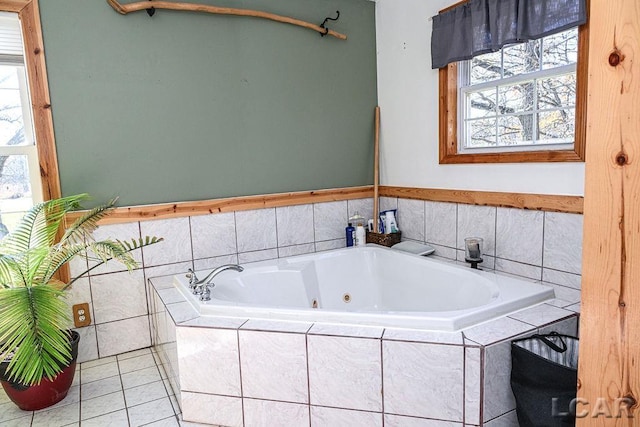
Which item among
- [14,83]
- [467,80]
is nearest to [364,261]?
[467,80]

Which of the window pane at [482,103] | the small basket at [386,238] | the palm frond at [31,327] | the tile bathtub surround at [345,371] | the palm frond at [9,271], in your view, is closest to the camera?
the tile bathtub surround at [345,371]

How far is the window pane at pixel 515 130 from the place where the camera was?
7.53ft

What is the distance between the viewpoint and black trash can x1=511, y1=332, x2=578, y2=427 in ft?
4.69

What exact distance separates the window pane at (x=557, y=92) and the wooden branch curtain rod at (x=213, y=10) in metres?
1.52

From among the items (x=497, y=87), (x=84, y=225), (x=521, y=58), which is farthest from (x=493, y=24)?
(x=84, y=225)

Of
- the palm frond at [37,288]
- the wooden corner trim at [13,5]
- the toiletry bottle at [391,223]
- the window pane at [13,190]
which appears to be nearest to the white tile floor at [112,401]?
the palm frond at [37,288]

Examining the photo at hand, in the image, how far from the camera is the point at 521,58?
2281 mm

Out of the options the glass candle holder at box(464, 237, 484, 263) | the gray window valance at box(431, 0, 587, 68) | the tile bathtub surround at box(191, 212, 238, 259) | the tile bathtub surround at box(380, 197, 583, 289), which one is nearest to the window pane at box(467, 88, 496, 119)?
the gray window valance at box(431, 0, 587, 68)

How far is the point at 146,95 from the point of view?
2535 millimetres

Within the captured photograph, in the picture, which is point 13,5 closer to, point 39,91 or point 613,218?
point 39,91

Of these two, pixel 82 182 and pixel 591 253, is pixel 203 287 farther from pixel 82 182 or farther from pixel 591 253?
pixel 591 253

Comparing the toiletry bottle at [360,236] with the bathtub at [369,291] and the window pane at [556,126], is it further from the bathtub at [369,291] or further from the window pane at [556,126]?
the window pane at [556,126]

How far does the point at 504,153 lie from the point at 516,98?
1.04 feet

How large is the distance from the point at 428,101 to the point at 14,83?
2.47 m
